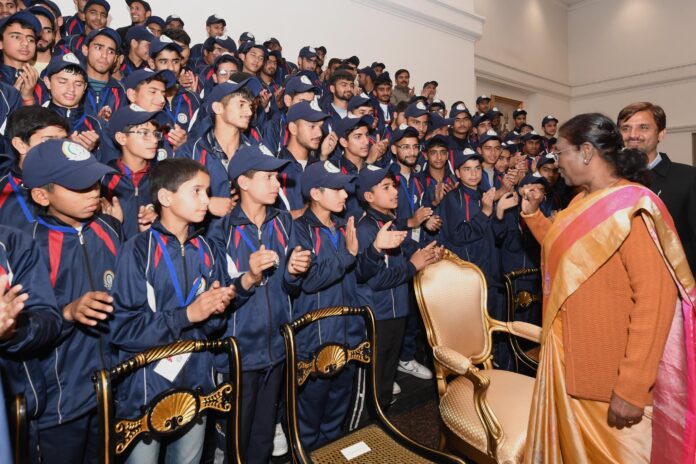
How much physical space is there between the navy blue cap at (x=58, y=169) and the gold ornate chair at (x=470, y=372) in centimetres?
158

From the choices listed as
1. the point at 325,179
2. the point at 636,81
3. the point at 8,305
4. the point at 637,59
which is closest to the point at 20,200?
the point at 8,305

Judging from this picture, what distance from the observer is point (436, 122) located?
18.6 feet

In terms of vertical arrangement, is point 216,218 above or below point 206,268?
above

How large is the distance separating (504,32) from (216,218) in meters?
12.6

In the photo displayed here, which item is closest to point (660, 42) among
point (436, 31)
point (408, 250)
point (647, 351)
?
point (436, 31)

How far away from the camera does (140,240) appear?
1.73 metres

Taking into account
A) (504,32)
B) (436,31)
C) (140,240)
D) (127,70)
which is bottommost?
(140,240)

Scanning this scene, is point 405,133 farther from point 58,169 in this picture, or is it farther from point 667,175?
point 58,169

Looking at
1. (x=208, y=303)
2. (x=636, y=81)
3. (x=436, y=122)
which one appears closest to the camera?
(x=208, y=303)

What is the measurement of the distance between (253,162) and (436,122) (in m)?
4.02

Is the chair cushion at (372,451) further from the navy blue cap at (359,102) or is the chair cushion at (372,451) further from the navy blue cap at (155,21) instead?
the navy blue cap at (155,21)

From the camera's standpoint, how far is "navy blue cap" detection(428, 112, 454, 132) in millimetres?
5633

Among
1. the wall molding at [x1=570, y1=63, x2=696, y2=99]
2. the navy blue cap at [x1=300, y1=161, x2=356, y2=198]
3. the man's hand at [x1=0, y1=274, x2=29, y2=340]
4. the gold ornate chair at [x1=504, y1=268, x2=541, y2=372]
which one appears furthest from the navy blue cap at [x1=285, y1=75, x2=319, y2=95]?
the wall molding at [x1=570, y1=63, x2=696, y2=99]

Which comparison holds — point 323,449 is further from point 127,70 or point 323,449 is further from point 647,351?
point 127,70
